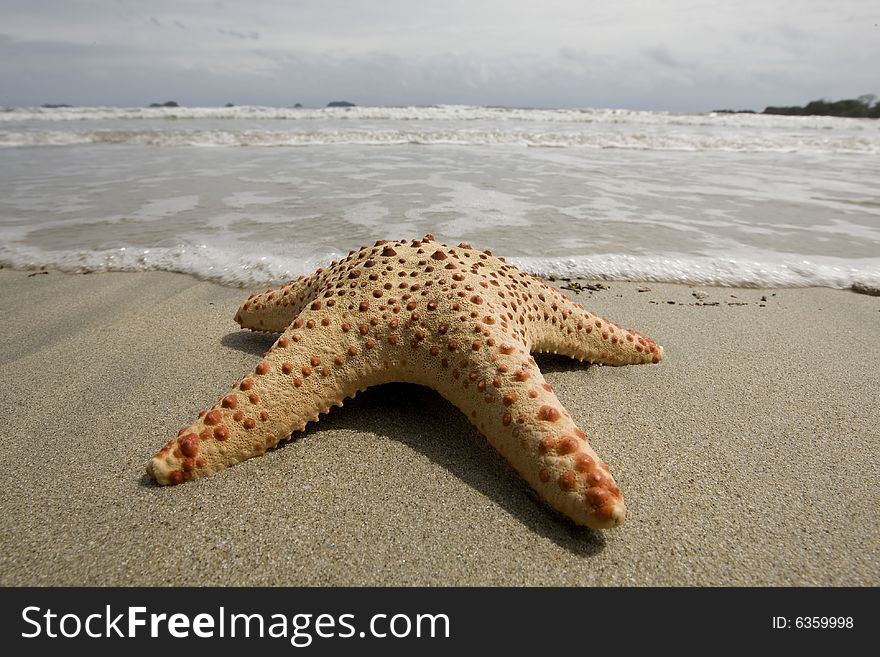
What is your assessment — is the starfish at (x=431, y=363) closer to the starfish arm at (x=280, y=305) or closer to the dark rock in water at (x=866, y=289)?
the starfish arm at (x=280, y=305)

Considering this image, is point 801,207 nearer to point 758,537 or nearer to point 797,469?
point 797,469

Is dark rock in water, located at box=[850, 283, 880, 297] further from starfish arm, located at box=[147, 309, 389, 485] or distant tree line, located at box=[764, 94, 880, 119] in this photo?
distant tree line, located at box=[764, 94, 880, 119]

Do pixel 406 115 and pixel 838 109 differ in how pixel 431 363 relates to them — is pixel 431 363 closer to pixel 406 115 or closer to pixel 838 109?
pixel 406 115

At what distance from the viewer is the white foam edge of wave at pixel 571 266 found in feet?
14.9

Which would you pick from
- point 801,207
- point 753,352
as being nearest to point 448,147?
point 801,207

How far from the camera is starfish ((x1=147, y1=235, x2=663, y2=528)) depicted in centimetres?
183

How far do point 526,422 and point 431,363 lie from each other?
500 millimetres

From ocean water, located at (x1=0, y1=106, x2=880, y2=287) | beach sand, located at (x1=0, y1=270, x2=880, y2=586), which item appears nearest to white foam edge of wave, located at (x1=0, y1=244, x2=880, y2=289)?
ocean water, located at (x1=0, y1=106, x2=880, y2=287)

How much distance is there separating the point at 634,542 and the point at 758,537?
421 millimetres

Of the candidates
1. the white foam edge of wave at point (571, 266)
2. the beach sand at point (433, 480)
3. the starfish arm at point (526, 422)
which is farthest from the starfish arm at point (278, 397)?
the white foam edge of wave at point (571, 266)

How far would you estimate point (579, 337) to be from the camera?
108 inches
